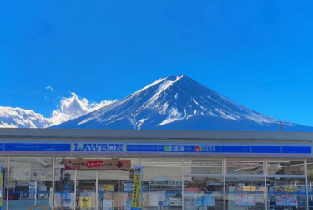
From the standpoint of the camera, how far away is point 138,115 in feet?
551

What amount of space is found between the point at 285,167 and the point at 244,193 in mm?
1914

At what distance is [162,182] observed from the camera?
46.5 feet

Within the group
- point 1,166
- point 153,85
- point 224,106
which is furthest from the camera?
point 153,85

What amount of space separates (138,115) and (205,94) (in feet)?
111

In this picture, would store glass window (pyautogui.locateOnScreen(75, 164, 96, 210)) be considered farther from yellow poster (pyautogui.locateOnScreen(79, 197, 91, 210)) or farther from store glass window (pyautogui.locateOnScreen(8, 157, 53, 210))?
store glass window (pyautogui.locateOnScreen(8, 157, 53, 210))

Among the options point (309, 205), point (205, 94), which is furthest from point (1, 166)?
point (205, 94)

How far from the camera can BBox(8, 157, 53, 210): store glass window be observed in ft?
45.3

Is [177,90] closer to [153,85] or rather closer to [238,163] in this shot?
[153,85]

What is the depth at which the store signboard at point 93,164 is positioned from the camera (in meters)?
13.8

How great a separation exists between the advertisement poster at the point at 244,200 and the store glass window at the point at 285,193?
0.64 m

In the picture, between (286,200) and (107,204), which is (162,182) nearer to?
(107,204)

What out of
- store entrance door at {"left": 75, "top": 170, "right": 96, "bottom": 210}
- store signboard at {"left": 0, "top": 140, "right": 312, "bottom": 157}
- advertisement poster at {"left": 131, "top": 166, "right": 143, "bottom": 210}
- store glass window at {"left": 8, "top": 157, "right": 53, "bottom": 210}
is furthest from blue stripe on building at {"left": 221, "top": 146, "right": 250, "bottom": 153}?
store glass window at {"left": 8, "top": 157, "right": 53, "bottom": 210}

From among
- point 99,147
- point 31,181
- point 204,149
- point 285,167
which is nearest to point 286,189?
point 285,167

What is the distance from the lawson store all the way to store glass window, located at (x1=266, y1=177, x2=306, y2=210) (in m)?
0.04
